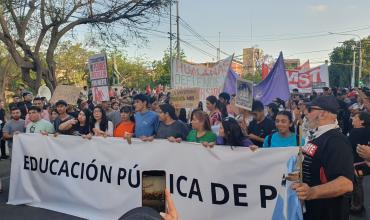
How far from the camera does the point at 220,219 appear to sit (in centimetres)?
491

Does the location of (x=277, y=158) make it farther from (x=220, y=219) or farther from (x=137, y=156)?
(x=137, y=156)

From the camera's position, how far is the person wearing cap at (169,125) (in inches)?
246

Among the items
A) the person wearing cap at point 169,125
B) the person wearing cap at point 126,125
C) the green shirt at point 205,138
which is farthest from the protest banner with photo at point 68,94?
the green shirt at point 205,138

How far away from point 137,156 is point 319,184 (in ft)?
9.87

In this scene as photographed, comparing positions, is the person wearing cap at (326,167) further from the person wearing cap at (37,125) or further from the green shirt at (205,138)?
the person wearing cap at (37,125)

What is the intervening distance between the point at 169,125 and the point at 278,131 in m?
1.66

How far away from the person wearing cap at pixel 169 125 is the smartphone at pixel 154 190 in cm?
455

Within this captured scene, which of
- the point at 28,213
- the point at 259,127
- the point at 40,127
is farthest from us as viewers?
the point at 40,127

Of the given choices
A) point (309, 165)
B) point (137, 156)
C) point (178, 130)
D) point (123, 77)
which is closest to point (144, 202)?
point (309, 165)

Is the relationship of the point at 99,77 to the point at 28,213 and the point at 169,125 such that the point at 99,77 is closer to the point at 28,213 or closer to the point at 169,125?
the point at 169,125

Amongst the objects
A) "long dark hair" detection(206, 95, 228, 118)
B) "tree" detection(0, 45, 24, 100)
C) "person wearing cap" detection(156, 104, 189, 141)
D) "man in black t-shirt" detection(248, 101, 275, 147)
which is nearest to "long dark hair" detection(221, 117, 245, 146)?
"person wearing cap" detection(156, 104, 189, 141)

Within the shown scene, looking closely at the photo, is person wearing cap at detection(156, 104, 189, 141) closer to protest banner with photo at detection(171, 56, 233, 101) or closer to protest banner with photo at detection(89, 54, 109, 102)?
protest banner with photo at detection(89, 54, 109, 102)

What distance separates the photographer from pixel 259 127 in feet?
22.1

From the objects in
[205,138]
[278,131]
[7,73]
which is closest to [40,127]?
[205,138]
